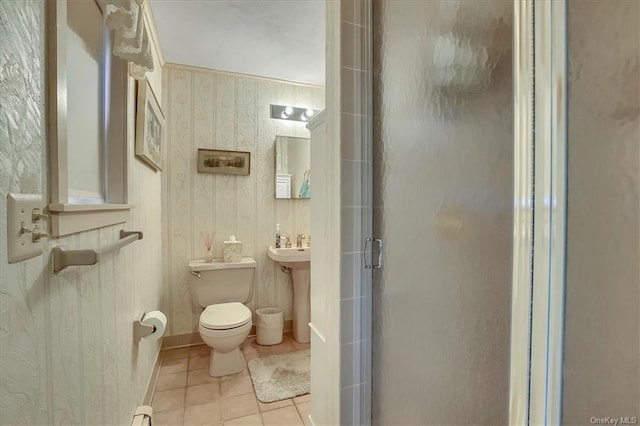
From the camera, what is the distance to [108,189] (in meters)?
1.14

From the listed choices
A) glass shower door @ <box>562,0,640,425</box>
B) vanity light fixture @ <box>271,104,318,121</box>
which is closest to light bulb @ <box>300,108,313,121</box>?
vanity light fixture @ <box>271,104,318,121</box>

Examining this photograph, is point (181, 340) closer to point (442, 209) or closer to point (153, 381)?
point (153, 381)

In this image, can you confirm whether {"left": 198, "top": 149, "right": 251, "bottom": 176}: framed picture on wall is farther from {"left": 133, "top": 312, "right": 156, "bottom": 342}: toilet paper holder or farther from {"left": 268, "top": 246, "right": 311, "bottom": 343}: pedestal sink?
{"left": 133, "top": 312, "right": 156, "bottom": 342}: toilet paper holder

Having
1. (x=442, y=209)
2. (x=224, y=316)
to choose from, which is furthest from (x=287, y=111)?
(x=442, y=209)

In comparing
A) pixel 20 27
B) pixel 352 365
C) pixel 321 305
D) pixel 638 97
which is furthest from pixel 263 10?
pixel 352 365

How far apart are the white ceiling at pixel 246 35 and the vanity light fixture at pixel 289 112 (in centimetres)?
28

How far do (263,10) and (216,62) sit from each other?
79cm

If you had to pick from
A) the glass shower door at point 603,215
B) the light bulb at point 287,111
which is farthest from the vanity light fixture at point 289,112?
the glass shower door at point 603,215

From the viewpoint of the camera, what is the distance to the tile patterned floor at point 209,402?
5.17 ft

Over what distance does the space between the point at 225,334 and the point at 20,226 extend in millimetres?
1561

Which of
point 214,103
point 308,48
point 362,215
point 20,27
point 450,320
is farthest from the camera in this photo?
point 214,103

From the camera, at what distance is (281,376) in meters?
1.96

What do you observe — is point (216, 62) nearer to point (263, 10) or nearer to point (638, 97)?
point (263, 10)

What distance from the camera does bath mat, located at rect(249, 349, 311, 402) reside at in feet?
5.86
